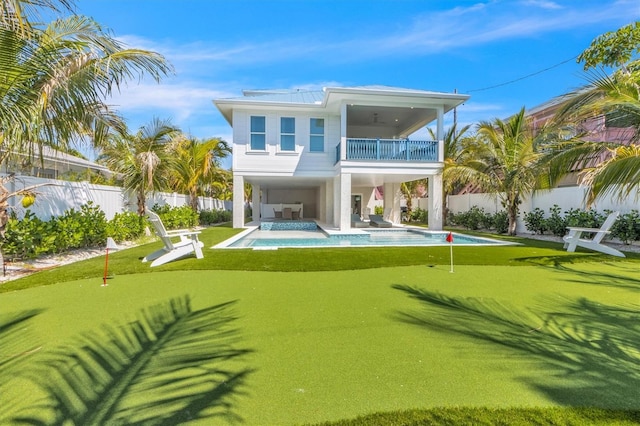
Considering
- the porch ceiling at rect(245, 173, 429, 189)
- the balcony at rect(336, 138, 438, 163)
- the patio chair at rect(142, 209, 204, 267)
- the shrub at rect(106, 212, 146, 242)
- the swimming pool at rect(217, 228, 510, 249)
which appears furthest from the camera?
the porch ceiling at rect(245, 173, 429, 189)

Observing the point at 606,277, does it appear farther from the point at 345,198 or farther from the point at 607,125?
the point at 345,198

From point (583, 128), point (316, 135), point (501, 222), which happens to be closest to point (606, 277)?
point (583, 128)

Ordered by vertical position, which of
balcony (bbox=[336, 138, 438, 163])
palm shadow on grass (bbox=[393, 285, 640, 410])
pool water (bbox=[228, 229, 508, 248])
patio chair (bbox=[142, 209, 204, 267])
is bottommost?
palm shadow on grass (bbox=[393, 285, 640, 410])

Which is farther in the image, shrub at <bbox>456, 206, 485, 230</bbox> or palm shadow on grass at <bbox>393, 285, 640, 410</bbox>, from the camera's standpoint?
shrub at <bbox>456, 206, 485, 230</bbox>

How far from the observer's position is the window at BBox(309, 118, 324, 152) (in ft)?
55.8

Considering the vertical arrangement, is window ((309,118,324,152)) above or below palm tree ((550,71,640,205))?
above

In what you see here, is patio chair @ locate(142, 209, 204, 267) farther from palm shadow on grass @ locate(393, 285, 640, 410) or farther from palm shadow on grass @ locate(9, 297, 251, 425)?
palm shadow on grass @ locate(393, 285, 640, 410)

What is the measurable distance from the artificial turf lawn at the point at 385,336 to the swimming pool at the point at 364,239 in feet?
16.0

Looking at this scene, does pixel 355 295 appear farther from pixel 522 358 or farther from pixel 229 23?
pixel 229 23

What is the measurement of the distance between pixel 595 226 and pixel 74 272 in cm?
1587

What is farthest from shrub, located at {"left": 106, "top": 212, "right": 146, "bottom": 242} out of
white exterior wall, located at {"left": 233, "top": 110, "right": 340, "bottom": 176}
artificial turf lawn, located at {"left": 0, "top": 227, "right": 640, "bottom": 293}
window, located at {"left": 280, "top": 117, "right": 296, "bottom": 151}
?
window, located at {"left": 280, "top": 117, "right": 296, "bottom": 151}

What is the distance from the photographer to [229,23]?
12.7 meters

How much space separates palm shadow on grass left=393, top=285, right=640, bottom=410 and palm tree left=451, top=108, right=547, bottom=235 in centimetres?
1036

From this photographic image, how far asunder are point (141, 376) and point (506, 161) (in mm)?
15351
